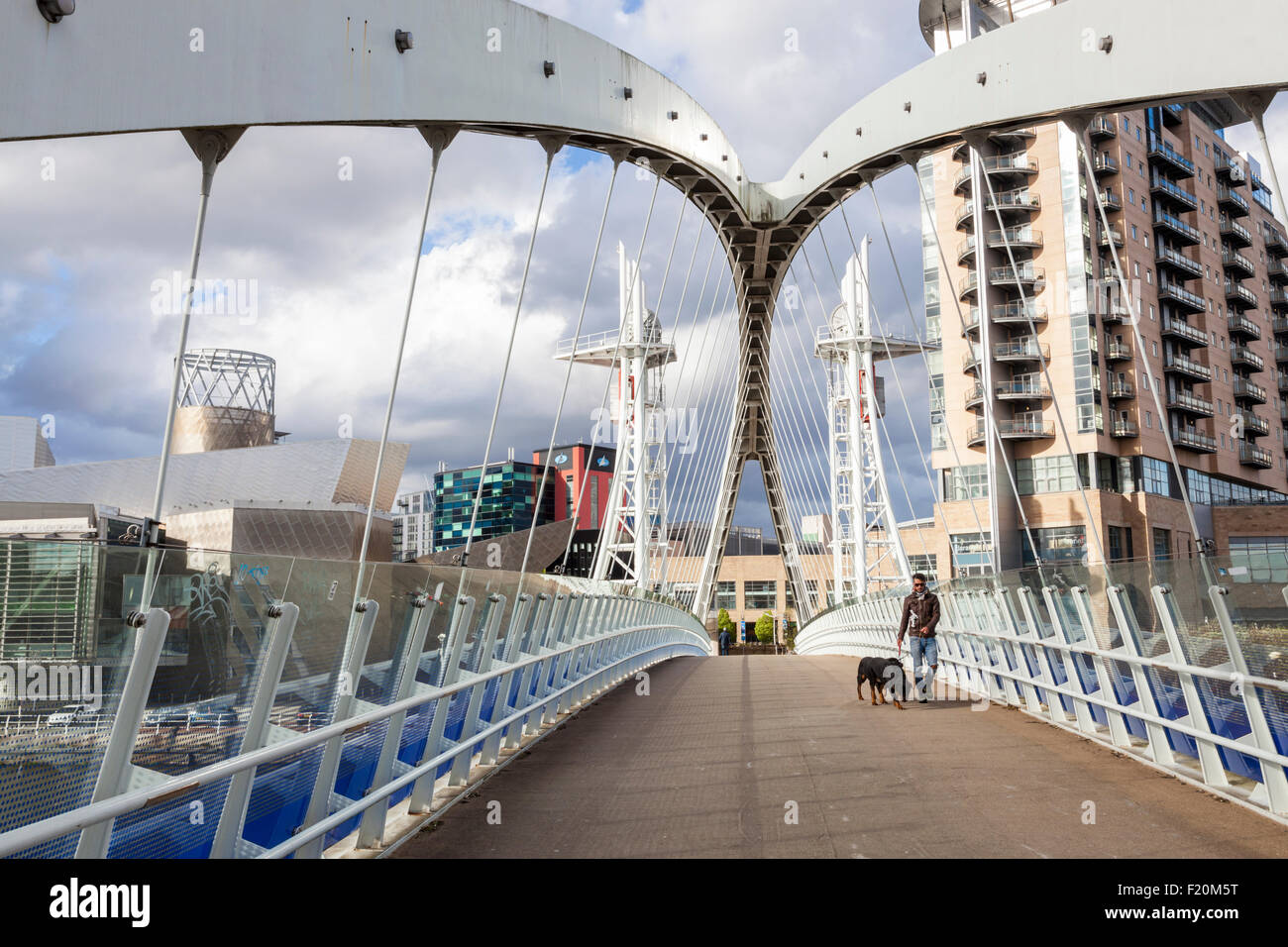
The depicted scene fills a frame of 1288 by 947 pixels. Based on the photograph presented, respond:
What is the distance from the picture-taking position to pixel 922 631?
13094 mm

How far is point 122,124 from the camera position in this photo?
26.9 feet

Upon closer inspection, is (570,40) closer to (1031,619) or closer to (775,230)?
(1031,619)

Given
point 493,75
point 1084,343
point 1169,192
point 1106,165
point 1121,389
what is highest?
point 1169,192

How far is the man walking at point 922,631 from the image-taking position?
13094mm

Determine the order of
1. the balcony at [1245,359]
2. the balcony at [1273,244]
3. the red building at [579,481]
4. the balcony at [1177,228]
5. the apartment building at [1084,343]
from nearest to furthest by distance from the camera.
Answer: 1. the apartment building at [1084,343]
2. the balcony at [1177,228]
3. the balcony at [1245,359]
4. the balcony at [1273,244]
5. the red building at [579,481]

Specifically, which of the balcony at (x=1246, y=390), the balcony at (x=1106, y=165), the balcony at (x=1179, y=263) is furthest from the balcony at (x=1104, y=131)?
the balcony at (x=1246, y=390)

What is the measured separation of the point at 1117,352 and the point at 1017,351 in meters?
4.93

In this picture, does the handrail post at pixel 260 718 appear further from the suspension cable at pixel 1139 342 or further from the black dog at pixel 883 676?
the black dog at pixel 883 676

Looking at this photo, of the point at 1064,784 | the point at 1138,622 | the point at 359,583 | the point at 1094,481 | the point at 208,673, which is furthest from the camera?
the point at 1094,481

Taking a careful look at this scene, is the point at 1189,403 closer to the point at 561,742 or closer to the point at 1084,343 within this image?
the point at 1084,343

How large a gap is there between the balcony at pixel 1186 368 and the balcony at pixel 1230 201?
41.0 feet

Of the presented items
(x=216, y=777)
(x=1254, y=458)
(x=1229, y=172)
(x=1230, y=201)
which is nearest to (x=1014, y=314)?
(x=1230, y=201)

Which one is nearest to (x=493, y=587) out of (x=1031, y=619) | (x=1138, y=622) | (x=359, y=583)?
(x=359, y=583)

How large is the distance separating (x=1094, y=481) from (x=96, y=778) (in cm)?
5518
